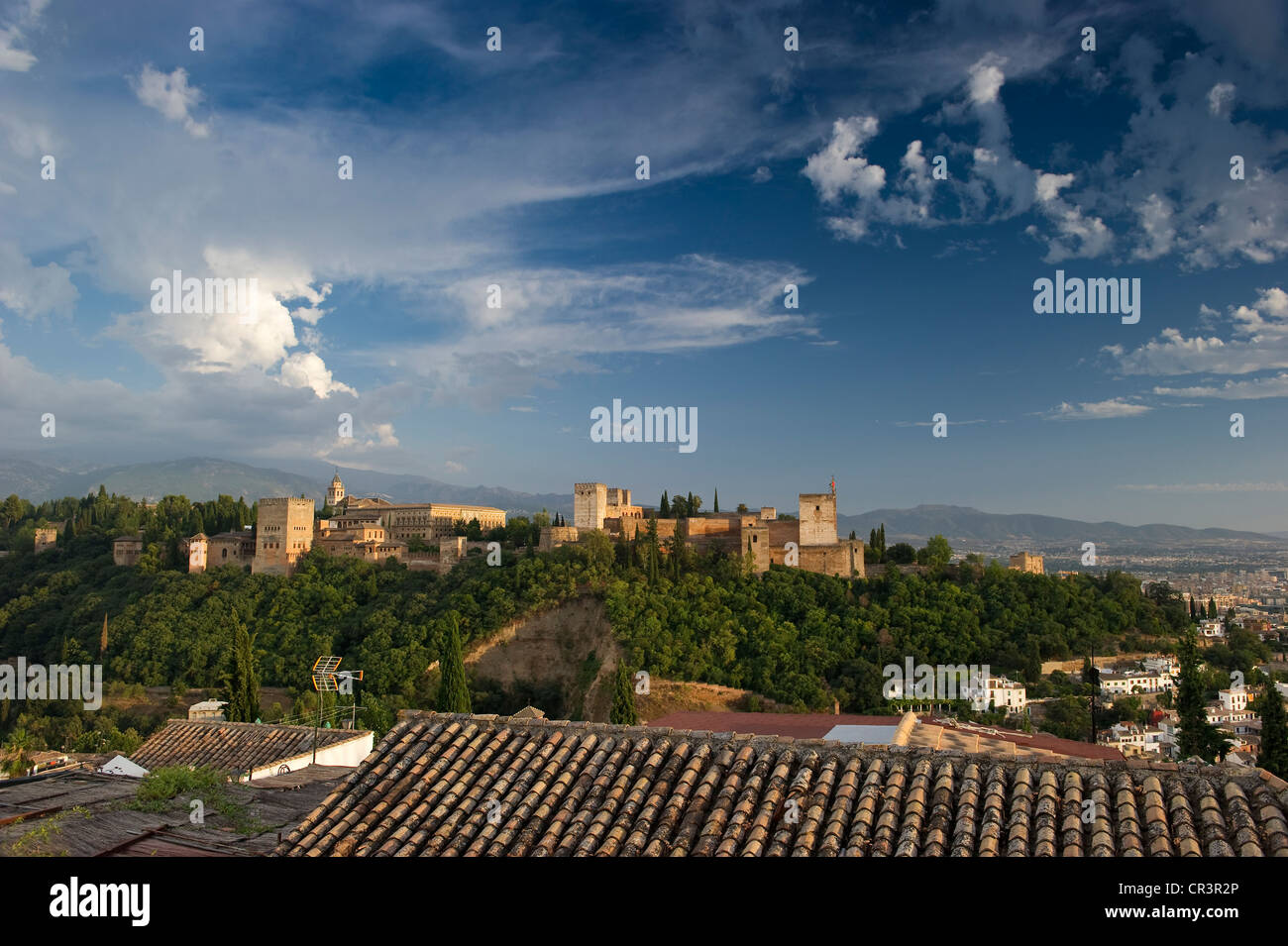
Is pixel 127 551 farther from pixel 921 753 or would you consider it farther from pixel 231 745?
pixel 921 753

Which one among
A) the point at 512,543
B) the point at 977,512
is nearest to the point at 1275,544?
the point at 977,512

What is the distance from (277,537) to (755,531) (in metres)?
28.9

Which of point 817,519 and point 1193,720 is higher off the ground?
point 817,519

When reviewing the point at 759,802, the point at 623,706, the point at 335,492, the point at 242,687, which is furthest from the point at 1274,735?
the point at 335,492

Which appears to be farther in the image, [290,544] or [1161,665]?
[290,544]

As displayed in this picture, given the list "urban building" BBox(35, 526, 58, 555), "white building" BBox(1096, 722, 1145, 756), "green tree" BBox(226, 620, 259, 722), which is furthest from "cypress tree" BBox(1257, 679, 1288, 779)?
"urban building" BBox(35, 526, 58, 555)

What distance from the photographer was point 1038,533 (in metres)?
107

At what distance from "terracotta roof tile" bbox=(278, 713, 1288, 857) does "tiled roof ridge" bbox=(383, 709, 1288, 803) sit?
0.05ft

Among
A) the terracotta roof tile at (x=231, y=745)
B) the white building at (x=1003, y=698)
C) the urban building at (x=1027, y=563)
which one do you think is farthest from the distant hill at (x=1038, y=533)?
the terracotta roof tile at (x=231, y=745)

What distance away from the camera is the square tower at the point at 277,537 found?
49.4 metres

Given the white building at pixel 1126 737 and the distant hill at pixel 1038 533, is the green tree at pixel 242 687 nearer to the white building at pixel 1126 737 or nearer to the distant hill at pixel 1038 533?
the white building at pixel 1126 737

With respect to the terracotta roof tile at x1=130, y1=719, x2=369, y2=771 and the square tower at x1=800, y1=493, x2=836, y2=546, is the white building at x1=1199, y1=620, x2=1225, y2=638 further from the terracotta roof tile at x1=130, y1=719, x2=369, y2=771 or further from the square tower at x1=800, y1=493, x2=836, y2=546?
the terracotta roof tile at x1=130, y1=719, x2=369, y2=771

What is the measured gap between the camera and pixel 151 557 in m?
50.4

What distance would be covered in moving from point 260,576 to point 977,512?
10663 cm
